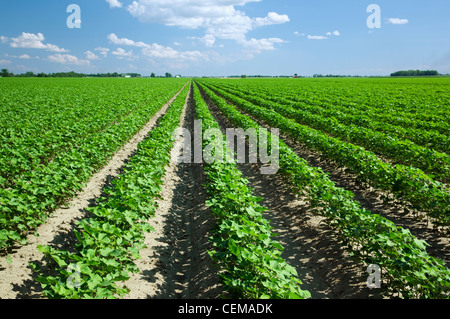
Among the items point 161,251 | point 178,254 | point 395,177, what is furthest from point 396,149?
point 161,251

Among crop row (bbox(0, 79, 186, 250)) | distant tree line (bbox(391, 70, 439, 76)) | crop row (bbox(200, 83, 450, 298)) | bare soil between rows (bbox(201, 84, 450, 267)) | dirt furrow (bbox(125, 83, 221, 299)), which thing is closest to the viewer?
crop row (bbox(200, 83, 450, 298))

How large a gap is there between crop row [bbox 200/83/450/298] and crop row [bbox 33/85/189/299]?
138 inches

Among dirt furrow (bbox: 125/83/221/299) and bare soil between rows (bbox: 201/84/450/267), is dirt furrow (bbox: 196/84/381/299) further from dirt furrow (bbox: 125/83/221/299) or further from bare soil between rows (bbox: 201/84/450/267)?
dirt furrow (bbox: 125/83/221/299)

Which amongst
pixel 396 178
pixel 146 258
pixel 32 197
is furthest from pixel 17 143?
pixel 396 178

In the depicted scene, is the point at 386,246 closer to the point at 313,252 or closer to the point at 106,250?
the point at 313,252

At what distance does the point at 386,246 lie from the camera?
392 cm

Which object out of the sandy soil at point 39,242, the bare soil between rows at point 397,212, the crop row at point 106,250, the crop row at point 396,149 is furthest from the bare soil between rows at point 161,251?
the crop row at point 396,149

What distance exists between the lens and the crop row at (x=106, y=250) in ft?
10.2

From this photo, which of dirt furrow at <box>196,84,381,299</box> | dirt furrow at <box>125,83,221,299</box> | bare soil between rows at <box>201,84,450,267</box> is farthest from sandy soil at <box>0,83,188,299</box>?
bare soil between rows at <box>201,84,450,267</box>

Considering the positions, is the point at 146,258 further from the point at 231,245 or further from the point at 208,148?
the point at 208,148

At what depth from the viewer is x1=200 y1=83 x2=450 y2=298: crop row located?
338 cm

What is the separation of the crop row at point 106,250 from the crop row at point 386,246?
3.51 meters

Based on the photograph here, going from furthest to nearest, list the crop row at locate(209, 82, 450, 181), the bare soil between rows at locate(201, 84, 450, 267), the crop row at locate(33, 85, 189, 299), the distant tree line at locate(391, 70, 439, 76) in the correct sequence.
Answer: the distant tree line at locate(391, 70, 439, 76)
the crop row at locate(209, 82, 450, 181)
the bare soil between rows at locate(201, 84, 450, 267)
the crop row at locate(33, 85, 189, 299)

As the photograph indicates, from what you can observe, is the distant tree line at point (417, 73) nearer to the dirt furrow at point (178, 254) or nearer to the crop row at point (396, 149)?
the crop row at point (396, 149)
